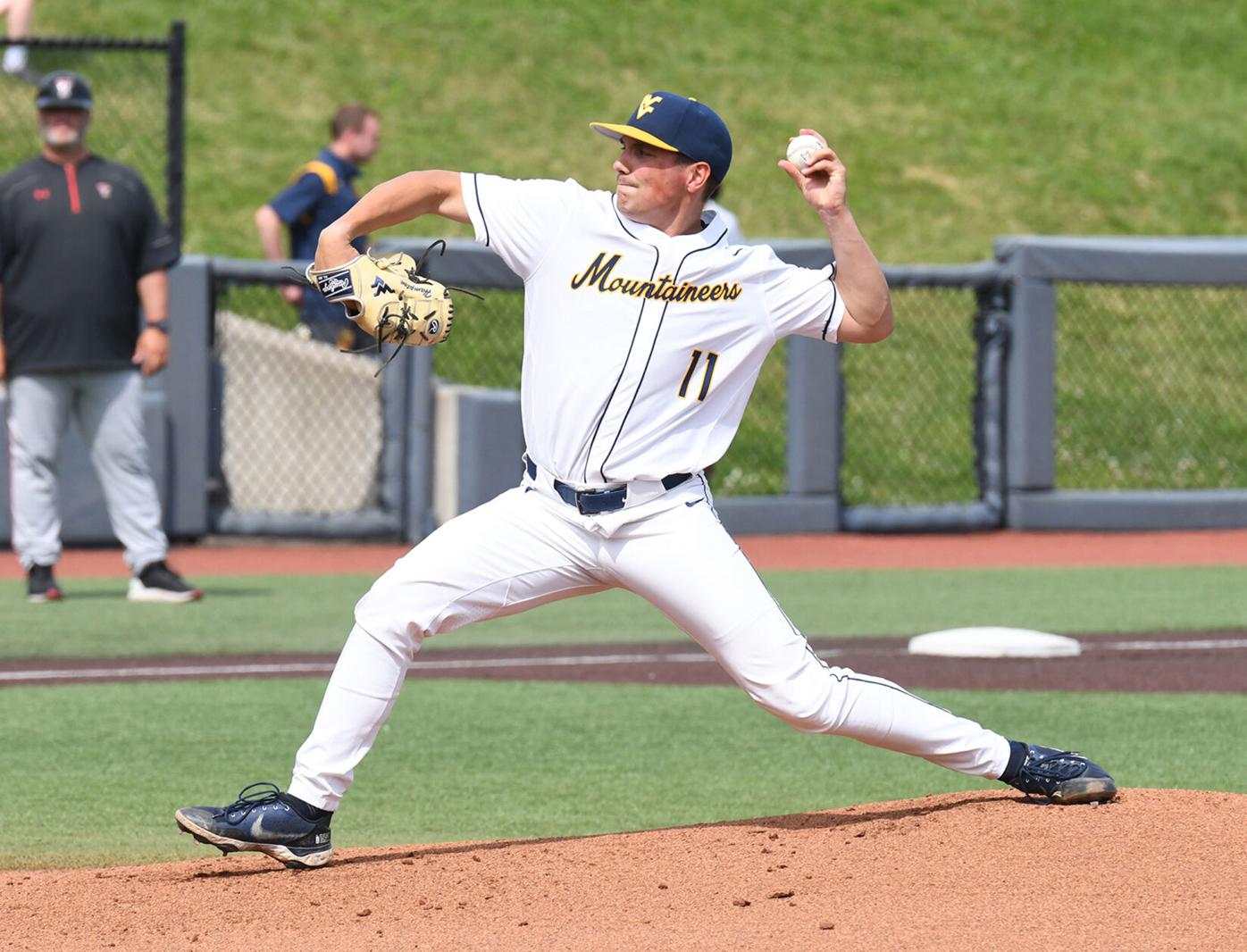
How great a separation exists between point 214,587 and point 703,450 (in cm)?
635

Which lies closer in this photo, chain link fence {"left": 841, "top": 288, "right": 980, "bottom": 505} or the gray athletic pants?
the gray athletic pants

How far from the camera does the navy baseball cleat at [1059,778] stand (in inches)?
194

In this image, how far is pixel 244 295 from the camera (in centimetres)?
1825

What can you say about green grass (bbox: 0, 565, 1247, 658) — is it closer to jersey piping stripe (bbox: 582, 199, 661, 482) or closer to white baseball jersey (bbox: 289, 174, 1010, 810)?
white baseball jersey (bbox: 289, 174, 1010, 810)

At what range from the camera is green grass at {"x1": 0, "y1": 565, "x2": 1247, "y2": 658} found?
8773mm

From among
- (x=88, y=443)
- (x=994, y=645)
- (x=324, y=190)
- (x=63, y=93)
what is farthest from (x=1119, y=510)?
(x=63, y=93)

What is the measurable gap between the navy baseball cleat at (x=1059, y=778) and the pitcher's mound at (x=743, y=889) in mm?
47

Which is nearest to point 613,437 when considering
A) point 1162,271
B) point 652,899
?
point 652,899

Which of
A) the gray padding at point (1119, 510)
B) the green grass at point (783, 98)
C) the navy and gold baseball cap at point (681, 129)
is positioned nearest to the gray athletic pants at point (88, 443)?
the navy and gold baseball cap at point (681, 129)

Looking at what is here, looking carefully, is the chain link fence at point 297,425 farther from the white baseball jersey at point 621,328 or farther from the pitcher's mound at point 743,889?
the white baseball jersey at point 621,328

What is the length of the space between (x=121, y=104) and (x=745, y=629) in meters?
18.1

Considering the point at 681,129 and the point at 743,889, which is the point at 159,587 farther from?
the point at 743,889

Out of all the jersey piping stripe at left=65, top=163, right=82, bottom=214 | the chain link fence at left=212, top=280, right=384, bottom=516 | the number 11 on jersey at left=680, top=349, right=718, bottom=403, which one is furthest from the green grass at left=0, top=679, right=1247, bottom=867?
the chain link fence at left=212, top=280, right=384, bottom=516

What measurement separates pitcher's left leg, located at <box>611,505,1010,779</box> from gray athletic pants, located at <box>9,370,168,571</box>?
A: 5.34m
